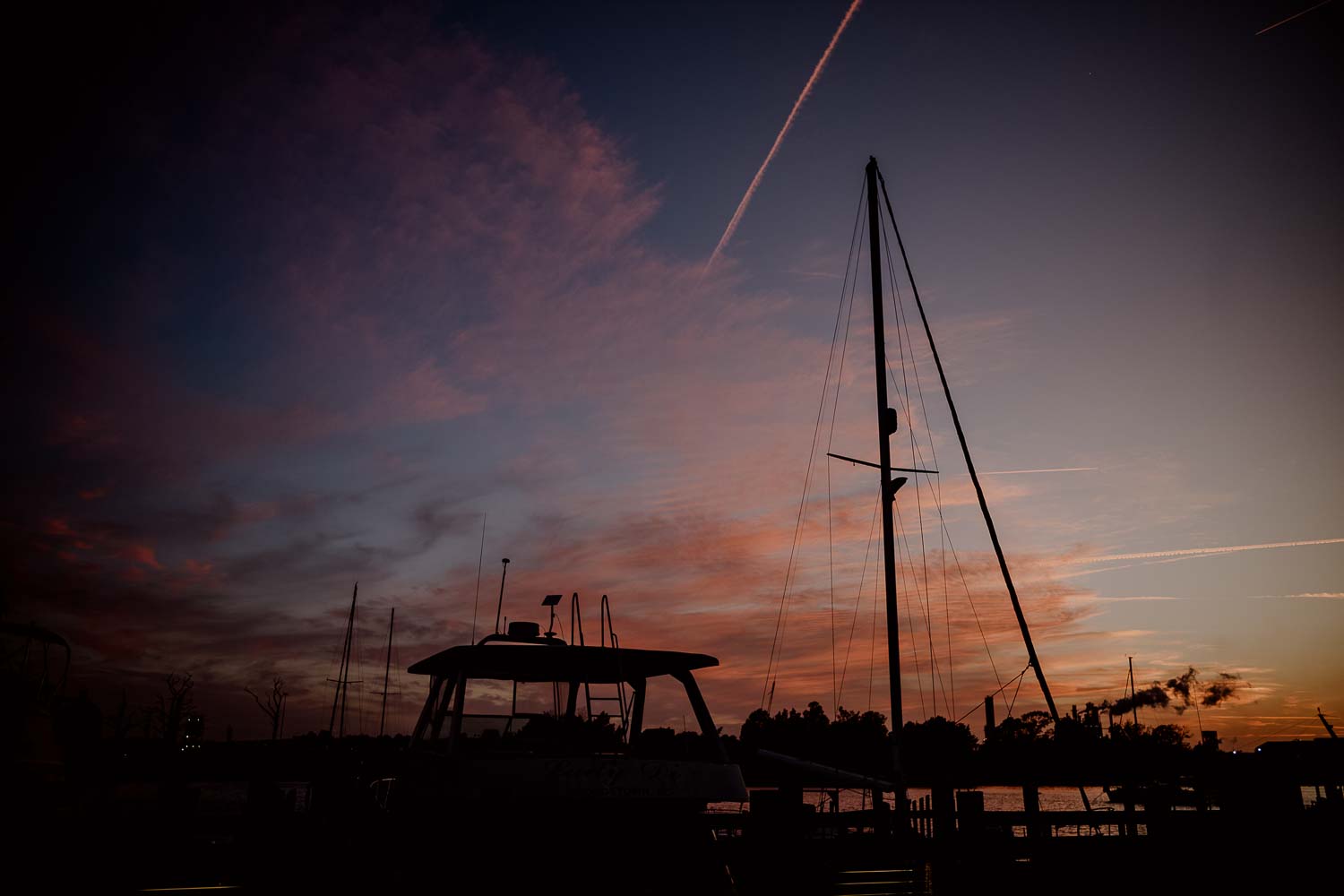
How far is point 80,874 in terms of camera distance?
809 cm

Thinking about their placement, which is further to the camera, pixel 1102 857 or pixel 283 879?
pixel 1102 857

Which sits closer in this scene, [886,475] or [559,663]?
[559,663]

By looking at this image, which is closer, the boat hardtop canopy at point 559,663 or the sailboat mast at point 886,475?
the boat hardtop canopy at point 559,663

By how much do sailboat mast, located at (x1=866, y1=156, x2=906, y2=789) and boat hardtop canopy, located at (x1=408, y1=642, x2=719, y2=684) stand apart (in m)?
8.45

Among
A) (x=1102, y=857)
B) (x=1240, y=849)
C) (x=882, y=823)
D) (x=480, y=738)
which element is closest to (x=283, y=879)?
(x=480, y=738)

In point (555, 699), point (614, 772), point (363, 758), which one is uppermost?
point (555, 699)

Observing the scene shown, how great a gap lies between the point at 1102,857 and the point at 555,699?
383 inches

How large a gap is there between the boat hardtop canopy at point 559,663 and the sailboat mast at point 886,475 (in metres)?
8.45

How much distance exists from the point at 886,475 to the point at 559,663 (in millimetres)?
11071

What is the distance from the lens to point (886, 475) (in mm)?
18047

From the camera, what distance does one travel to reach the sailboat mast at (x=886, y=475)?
16406mm

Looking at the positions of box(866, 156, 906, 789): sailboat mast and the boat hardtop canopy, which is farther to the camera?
box(866, 156, 906, 789): sailboat mast

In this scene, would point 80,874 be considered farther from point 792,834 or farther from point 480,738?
point 792,834

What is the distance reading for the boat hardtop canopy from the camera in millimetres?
8836
